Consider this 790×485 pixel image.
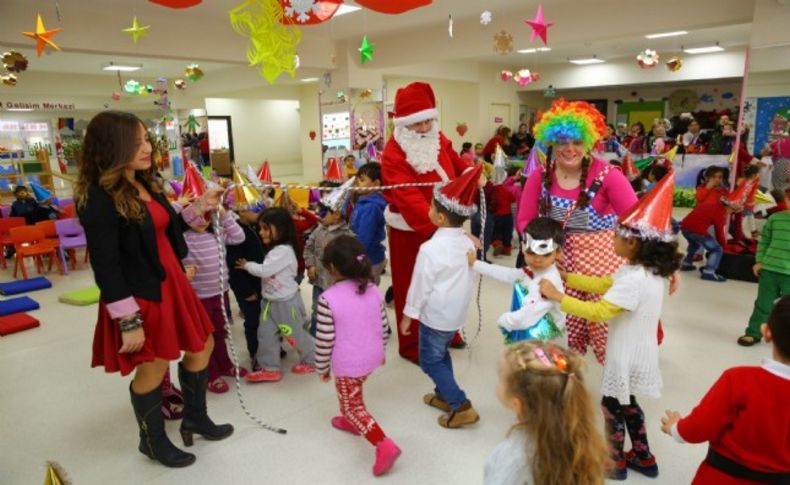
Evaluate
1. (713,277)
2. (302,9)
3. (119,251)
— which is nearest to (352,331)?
(119,251)

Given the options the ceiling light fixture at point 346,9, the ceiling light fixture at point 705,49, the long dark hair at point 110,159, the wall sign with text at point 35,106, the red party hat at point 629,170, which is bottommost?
the red party hat at point 629,170

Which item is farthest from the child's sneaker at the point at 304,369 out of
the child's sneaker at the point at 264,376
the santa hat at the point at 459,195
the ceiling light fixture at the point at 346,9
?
the ceiling light fixture at the point at 346,9

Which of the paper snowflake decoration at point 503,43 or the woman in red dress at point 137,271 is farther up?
the paper snowflake decoration at point 503,43

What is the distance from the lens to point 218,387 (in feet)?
10.2

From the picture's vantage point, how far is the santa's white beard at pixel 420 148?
3.19 metres

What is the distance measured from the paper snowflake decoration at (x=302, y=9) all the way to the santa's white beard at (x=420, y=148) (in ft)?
3.04

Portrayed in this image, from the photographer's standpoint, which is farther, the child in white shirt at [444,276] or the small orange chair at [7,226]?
the small orange chair at [7,226]

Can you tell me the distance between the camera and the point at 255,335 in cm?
340

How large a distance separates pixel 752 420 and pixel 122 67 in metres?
13.7

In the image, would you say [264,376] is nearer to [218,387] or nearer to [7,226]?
[218,387]

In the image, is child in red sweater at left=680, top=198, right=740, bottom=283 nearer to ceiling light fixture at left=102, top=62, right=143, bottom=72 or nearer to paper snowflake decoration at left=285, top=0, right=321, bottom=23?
paper snowflake decoration at left=285, top=0, right=321, bottom=23

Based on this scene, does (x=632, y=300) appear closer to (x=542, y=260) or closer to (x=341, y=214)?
(x=542, y=260)

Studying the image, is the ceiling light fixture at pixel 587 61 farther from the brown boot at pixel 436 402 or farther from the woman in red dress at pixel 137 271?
the woman in red dress at pixel 137 271

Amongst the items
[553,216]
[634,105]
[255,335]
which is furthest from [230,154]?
[553,216]
